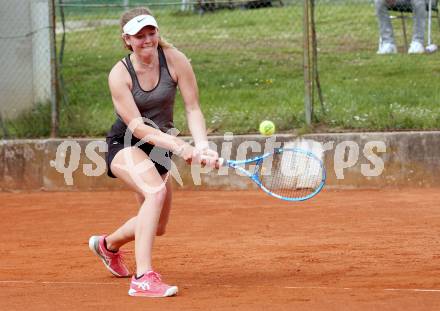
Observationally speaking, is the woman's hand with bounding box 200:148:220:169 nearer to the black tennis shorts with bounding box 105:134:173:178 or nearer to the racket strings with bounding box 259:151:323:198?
the black tennis shorts with bounding box 105:134:173:178

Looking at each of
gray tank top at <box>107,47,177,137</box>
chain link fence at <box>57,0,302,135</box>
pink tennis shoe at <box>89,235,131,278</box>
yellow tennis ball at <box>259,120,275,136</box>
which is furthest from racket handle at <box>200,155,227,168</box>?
chain link fence at <box>57,0,302,135</box>

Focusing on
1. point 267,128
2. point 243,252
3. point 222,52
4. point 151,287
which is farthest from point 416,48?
point 151,287

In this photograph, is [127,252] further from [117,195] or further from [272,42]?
[272,42]

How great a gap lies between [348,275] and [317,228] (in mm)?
2080

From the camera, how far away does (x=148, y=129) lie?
6.34 m

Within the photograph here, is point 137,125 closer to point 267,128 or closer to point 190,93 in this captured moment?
point 190,93

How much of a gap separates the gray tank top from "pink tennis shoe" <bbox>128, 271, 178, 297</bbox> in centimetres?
94

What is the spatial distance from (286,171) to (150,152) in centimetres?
376

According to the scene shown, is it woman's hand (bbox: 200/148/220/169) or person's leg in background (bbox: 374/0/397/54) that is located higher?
person's leg in background (bbox: 374/0/397/54)

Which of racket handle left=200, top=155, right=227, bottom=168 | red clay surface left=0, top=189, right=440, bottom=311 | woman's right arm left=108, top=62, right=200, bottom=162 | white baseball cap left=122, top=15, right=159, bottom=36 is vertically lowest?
red clay surface left=0, top=189, right=440, bottom=311

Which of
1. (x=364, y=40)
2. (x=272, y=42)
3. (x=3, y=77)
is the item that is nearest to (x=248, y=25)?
(x=272, y=42)

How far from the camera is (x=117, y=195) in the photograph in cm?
1119

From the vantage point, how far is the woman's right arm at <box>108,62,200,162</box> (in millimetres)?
6289

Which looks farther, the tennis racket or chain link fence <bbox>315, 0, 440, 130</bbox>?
chain link fence <bbox>315, 0, 440, 130</bbox>
